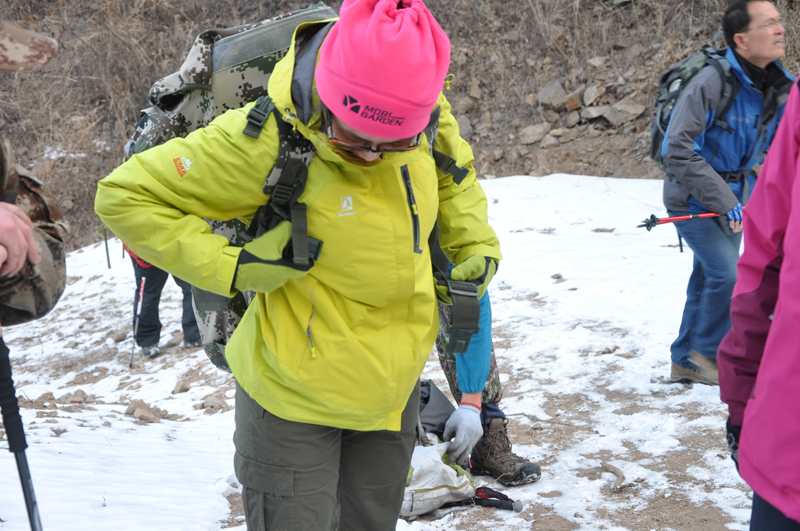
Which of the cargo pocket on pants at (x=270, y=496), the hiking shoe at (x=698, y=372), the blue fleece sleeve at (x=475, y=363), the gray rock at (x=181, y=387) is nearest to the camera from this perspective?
the cargo pocket on pants at (x=270, y=496)

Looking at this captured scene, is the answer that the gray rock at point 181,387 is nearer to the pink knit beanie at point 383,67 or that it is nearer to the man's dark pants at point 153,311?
the man's dark pants at point 153,311

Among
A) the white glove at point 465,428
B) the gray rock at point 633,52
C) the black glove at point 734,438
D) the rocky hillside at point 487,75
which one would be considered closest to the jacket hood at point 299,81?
the black glove at point 734,438

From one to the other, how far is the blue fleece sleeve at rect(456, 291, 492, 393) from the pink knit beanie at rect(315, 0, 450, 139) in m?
1.39

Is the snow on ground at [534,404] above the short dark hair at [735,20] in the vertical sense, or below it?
below

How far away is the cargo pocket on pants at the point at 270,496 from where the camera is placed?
1838mm

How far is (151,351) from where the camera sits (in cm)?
700

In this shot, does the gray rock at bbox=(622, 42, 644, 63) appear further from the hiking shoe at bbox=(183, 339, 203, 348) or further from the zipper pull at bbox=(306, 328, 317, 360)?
the zipper pull at bbox=(306, 328, 317, 360)

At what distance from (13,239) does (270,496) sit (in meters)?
0.99

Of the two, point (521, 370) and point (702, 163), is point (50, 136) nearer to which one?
point (521, 370)

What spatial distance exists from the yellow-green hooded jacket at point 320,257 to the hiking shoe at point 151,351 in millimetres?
5562

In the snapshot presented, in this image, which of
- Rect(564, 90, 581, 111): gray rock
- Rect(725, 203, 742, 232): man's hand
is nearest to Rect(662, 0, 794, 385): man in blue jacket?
Rect(725, 203, 742, 232): man's hand

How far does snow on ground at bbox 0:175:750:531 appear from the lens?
3162 millimetres

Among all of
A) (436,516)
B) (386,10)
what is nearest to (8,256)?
(386,10)

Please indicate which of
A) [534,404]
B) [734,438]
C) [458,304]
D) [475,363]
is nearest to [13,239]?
[458,304]
